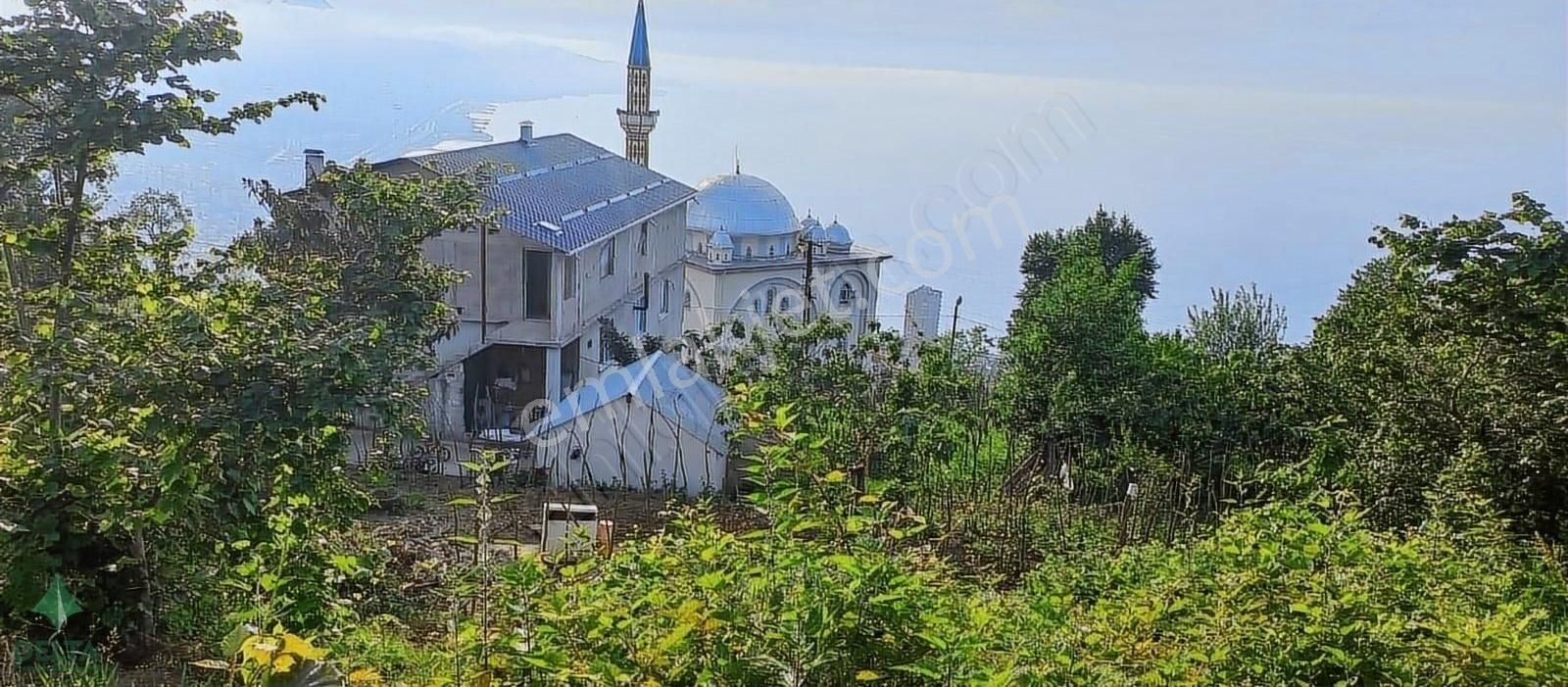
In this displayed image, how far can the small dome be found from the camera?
16.1 metres

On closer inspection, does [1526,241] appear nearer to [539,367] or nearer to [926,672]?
[926,672]

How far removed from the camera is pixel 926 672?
186 centimetres

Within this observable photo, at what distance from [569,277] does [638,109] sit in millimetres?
6276

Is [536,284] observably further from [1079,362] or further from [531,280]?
[1079,362]

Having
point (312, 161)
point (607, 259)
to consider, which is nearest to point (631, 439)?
point (312, 161)

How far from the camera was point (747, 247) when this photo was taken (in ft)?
52.5

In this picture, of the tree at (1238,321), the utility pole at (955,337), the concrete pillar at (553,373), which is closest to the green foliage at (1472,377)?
the utility pole at (955,337)

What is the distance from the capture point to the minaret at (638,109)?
47.9ft

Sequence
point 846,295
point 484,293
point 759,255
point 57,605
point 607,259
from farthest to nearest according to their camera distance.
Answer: point 759,255 → point 846,295 → point 607,259 → point 484,293 → point 57,605

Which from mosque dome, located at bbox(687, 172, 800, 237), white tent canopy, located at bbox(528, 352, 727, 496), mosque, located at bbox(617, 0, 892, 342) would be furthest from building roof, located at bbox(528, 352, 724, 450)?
mosque dome, located at bbox(687, 172, 800, 237)

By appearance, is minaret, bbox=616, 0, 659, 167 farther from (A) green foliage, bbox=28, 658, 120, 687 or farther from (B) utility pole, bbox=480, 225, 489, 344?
(A) green foliage, bbox=28, 658, 120, 687

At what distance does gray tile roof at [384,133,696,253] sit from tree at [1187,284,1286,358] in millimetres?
5548

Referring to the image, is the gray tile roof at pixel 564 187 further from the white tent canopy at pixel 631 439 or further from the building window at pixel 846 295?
the building window at pixel 846 295

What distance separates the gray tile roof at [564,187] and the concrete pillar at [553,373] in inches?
44.3
